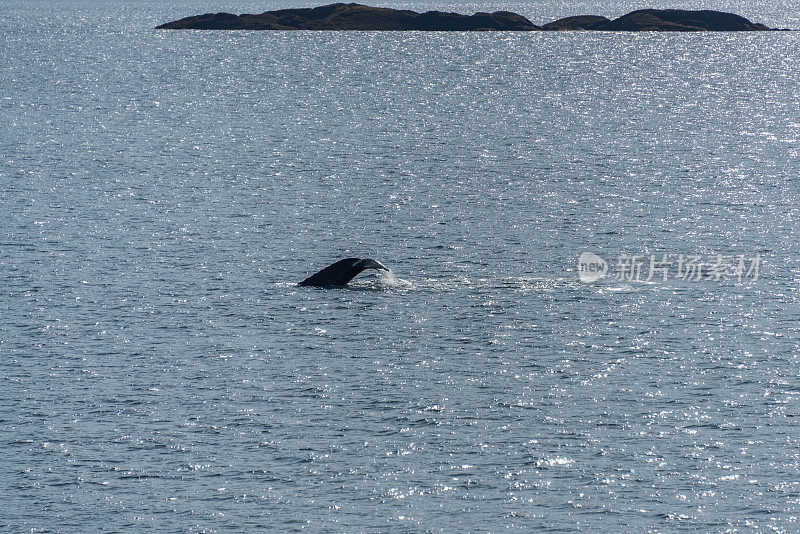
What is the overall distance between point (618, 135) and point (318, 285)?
8433 centimetres

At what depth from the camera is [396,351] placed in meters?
48.4

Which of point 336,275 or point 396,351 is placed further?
point 336,275

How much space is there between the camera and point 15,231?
71812mm

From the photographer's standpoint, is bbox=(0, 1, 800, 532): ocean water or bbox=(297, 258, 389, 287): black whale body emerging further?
bbox=(297, 258, 389, 287): black whale body emerging

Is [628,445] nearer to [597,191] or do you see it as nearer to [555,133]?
[597,191]

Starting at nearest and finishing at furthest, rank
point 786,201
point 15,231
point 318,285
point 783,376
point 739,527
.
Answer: point 739,527 → point 783,376 → point 318,285 → point 15,231 → point 786,201

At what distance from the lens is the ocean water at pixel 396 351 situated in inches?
1330

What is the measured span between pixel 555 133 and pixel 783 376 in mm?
95184

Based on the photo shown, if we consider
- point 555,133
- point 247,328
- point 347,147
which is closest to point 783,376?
point 247,328

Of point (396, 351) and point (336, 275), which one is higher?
point (336, 275)

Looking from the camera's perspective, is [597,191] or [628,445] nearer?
[628,445]

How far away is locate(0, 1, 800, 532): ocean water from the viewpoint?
33.8 m

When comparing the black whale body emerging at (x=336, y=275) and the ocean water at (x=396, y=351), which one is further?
the black whale body emerging at (x=336, y=275)

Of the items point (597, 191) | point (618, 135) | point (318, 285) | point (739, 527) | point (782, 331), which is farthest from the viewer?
point (618, 135)
